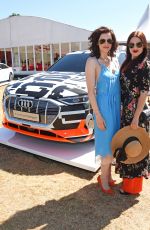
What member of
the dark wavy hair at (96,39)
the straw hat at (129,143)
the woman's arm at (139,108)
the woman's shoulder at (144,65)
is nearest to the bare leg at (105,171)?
the straw hat at (129,143)

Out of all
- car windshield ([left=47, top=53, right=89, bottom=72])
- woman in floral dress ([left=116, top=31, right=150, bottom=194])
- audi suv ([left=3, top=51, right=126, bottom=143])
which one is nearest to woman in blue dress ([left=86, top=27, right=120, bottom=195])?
woman in floral dress ([left=116, top=31, right=150, bottom=194])

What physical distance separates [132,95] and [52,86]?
1639 mm

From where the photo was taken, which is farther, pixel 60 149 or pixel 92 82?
pixel 60 149

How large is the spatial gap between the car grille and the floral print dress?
127 cm

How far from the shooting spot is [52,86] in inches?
171

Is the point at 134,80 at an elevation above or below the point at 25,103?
above

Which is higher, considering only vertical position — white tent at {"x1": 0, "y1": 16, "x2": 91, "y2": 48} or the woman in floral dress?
white tent at {"x1": 0, "y1": 16, "x2": 91, "y2": 48}

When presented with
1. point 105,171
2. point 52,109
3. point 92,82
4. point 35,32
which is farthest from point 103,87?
point 35,32

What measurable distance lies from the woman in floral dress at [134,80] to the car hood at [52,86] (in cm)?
122

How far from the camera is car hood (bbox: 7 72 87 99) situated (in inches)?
166

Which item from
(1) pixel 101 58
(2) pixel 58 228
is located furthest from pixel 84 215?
(1) pixel 101 58

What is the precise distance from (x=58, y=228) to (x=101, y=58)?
5.99ft

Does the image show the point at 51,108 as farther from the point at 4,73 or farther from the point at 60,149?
the point at 4,73

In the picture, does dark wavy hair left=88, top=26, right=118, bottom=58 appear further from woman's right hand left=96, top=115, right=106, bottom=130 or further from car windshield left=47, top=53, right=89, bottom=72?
car windshield left=47, top=53, right=89, bottom=72
